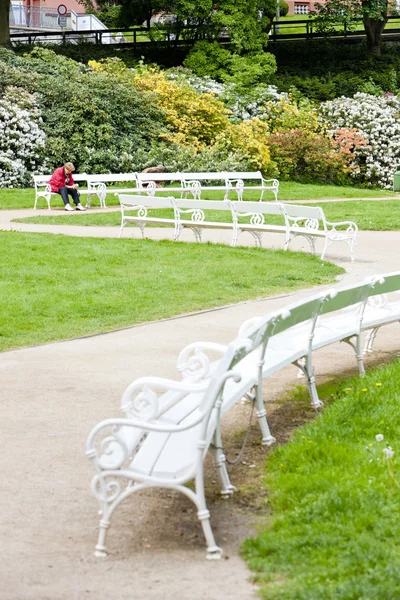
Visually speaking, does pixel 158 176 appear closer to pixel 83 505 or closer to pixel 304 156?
pixel 304 156

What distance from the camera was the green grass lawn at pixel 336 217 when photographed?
18484 millimetres

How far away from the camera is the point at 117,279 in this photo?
40.4ft

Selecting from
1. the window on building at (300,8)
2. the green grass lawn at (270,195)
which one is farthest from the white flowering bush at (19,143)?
the window on building at (300,8)

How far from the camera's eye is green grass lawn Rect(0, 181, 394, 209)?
73.1 feet

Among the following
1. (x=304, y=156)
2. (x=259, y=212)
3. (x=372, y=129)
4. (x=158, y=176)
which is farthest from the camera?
(x=372, y=129)

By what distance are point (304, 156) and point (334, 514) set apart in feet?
89.2

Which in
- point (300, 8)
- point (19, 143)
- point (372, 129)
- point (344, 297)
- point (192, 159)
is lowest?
point (192, 159)

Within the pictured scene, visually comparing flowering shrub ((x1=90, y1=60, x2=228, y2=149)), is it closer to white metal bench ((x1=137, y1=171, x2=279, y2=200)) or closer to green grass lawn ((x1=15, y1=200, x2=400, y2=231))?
white metal bench ((x1=137, y1=171, x2=279, y2=200))

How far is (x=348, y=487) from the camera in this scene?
472 cm

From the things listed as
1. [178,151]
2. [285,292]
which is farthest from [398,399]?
[178,151]

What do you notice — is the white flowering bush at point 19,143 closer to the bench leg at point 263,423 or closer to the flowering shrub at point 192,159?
the flowering shrub at point 192,159

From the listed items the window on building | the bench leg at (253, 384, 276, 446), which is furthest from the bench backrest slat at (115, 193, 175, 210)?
the window on building

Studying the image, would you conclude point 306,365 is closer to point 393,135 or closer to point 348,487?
point 348,487

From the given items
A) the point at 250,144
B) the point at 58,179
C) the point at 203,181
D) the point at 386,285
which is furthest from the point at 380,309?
the point at 250,144
